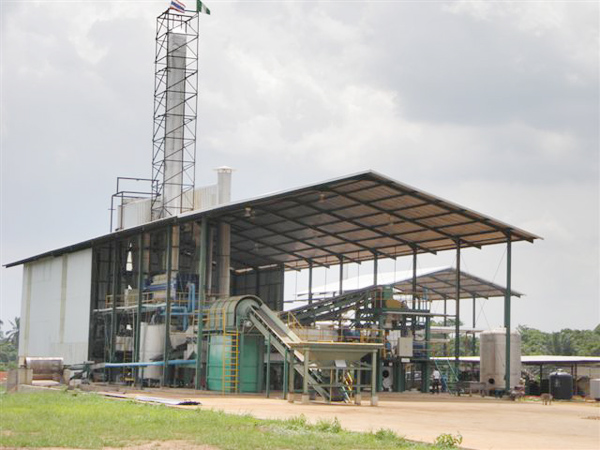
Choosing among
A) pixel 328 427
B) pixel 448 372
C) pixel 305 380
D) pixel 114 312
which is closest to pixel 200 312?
pixel 114 312

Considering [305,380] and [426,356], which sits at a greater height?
[426,356]

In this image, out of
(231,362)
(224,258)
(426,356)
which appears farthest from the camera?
(426,356)

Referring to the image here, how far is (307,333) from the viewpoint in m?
41.7

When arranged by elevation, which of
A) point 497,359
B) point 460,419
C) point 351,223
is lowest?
point 460,419

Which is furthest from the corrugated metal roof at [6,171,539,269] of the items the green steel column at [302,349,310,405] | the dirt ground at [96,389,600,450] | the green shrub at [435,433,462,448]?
the green shrub at [435,433,462,448]

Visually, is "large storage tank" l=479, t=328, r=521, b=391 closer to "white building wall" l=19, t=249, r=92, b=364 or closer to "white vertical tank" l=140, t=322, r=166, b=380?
"white vertical tank" l=140, t=322, r=166, b=380

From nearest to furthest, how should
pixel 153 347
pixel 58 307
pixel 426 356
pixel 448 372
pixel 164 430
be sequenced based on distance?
pixel 164 430 < pixel 153 347 < pixel 426 356 < pixel 448 372 < pixel 58 307

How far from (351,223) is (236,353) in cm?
1136

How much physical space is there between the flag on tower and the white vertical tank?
831 inches

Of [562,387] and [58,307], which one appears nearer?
[562,387]

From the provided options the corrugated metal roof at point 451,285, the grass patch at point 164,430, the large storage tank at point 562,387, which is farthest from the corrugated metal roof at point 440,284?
the grass patch at point 164,430

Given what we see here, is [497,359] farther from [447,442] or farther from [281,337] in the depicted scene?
[447,442]

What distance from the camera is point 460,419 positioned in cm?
2727

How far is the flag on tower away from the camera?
2217 inches
